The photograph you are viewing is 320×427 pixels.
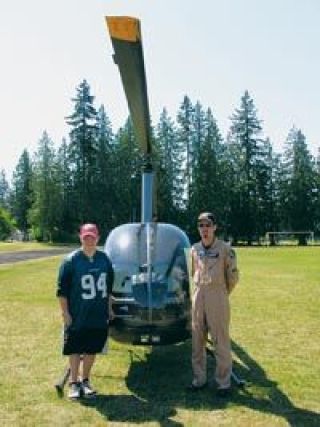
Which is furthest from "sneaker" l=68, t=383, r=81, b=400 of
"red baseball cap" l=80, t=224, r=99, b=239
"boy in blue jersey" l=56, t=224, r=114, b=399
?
"red baseball cap" l=80, t=224, r=99, b=239

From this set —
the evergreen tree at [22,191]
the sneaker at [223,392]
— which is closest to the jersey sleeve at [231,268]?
the sneaker at [223,392]

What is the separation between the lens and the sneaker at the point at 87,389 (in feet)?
22.7

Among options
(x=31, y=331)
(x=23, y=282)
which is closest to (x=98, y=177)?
(x=23, y=282)

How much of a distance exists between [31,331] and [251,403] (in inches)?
215

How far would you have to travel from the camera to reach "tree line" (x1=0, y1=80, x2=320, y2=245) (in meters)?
71.9

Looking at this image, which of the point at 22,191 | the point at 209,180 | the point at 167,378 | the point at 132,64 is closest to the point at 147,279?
the point at 167,378

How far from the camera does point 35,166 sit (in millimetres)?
78312

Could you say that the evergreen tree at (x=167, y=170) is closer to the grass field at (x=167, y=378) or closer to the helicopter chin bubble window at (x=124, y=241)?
the grass field at (x=167, y=378)

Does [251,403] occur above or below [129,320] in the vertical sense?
below

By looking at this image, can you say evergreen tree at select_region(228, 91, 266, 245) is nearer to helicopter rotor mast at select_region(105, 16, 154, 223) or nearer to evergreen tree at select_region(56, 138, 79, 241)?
evergreen tree at select_region(56, 138, 79, 241)

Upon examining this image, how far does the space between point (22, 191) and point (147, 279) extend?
91.1 m

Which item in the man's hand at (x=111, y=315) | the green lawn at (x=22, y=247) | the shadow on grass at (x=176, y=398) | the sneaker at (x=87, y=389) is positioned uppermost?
the man's hand at (x=111, y=315)

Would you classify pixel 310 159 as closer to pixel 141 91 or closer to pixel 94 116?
pixel 94 116

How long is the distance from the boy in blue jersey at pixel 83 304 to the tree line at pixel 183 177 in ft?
205
